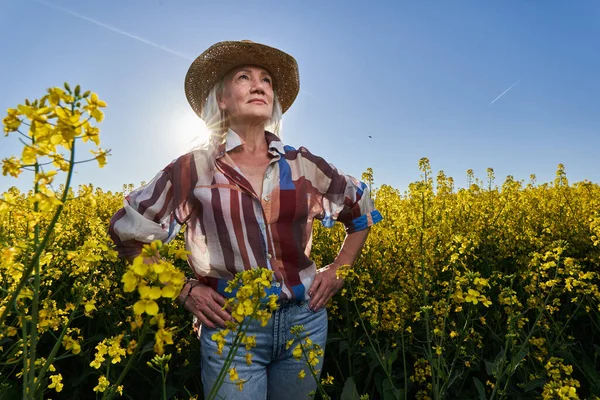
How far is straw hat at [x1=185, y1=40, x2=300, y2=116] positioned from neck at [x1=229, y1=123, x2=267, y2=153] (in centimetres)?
38

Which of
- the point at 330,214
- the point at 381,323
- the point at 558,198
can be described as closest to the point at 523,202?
the point at 558,198

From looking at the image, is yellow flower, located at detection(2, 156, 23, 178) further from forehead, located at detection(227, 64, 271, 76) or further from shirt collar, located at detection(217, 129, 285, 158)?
forehead, located at detection(227, 64, 271, 76)

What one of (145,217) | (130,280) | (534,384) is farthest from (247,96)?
(534,384)

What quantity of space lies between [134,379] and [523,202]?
3.96m

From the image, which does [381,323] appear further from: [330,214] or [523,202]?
[523,202]

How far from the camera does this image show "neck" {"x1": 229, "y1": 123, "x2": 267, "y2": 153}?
81.0 inches

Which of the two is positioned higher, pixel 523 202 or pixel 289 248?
pixel 523 202

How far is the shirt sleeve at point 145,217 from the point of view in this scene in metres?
1.76

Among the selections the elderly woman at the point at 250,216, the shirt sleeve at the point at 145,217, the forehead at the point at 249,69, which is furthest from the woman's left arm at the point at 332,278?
the forehead at the point at 249,69

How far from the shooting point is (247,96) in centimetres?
198

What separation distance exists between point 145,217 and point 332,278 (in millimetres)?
916

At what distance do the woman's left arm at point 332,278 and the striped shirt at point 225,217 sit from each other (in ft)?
0.16

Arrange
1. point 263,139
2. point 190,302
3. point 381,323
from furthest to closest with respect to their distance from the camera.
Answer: point 381,323, point 263,139, point 190,302

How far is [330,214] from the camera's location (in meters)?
2.19
